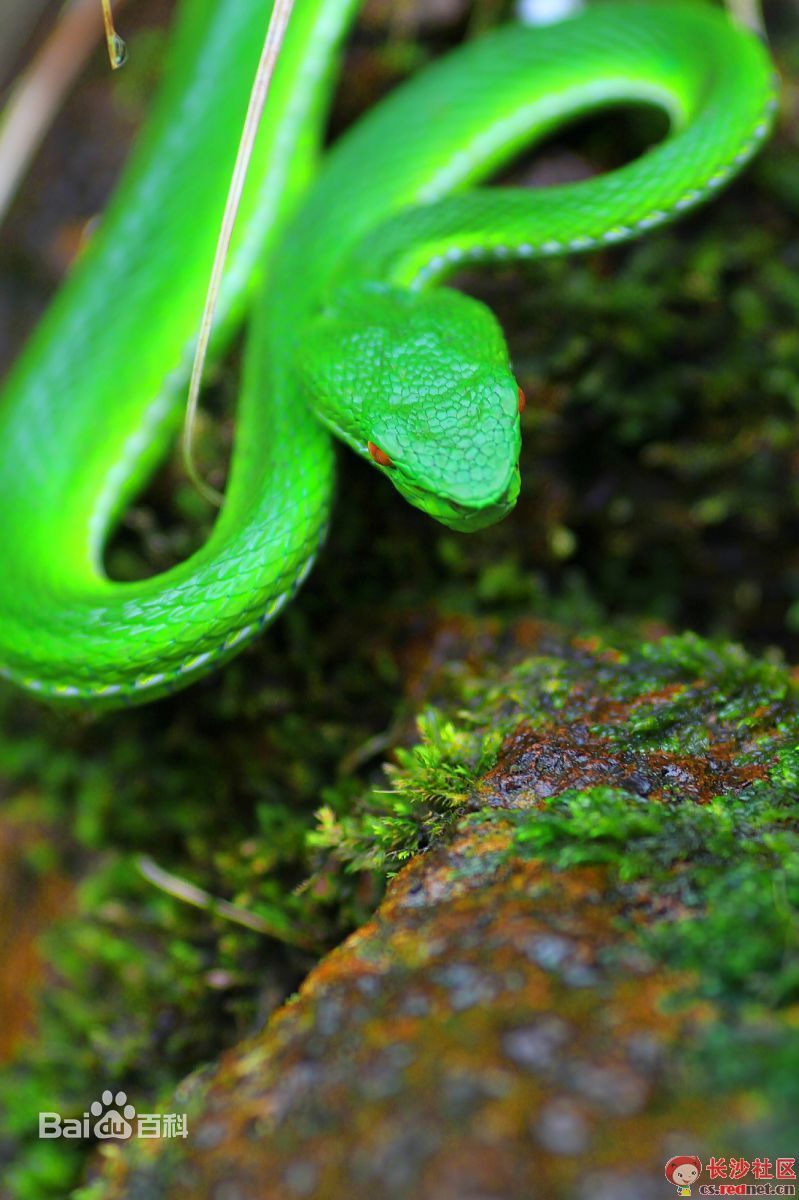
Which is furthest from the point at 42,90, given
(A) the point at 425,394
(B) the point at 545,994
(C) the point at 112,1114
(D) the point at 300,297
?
(B) the point at 545,994

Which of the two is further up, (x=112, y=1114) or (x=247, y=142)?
(x=247, y=142)

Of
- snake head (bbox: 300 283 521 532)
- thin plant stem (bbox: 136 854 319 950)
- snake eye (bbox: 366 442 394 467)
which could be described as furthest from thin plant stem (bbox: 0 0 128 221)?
thin plant stem (bbox: 136 854 319 950)

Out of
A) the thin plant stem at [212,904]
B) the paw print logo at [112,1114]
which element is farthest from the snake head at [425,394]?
the paw print logo at [112,1114]

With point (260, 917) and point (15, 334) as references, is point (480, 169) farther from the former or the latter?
point (260, 917)

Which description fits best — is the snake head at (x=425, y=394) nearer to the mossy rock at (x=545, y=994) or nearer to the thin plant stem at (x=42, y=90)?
the mossy rock at (x=545, y=994)

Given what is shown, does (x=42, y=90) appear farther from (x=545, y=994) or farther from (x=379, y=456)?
(x=545, y=994)

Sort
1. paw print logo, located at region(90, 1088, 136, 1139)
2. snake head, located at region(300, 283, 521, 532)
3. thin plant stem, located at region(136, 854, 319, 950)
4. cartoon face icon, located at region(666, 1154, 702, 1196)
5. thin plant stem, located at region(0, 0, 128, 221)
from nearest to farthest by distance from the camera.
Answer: cartoon face icon, located at region(666, 1154, 702, 1196), snake head, located at region(300, 283, 521, 532), thin plant stem, located at region(136, 854, 319, 950), paw print logo, located at region(90, 1088, 136, 1139), thin plant stem, located at region(0, 0, 128, 221)

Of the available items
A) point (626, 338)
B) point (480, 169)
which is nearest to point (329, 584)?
point (626, 338)

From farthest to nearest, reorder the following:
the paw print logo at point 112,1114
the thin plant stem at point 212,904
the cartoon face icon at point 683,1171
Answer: the paw print logo at point 112,1114, the thin plant stem at point 212,904, the cartoon face icon at point 683,1171

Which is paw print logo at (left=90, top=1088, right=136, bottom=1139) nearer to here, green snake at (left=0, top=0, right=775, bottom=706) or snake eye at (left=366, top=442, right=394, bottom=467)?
green snake at (left=0, top=0, right=775, bottom=706)
